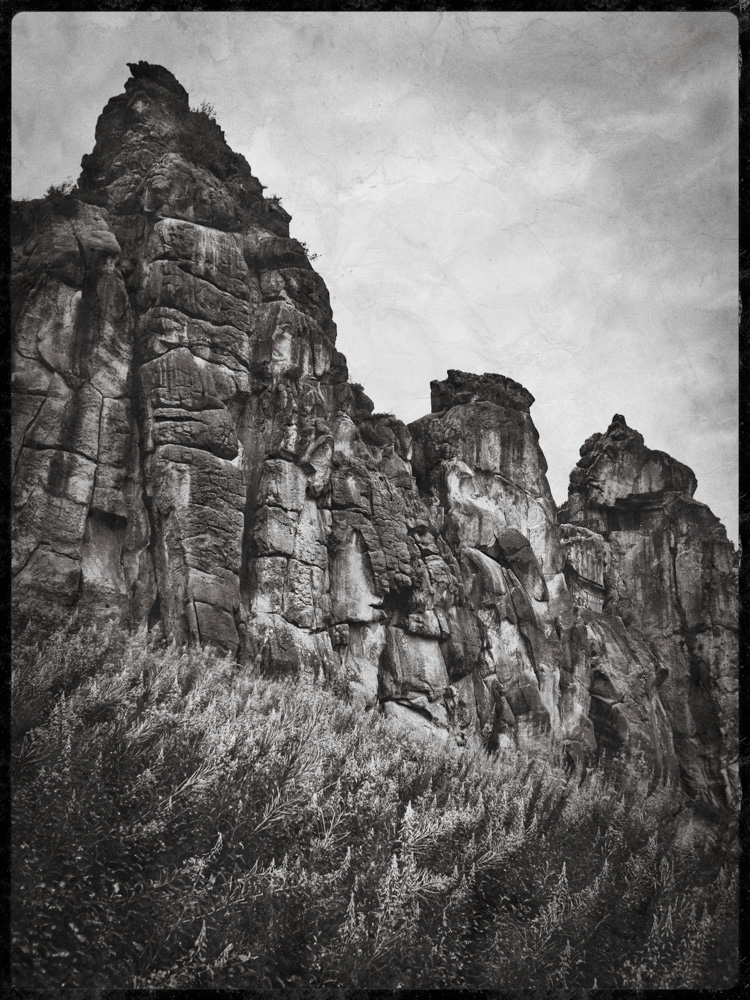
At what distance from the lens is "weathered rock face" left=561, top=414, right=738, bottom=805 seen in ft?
98.2

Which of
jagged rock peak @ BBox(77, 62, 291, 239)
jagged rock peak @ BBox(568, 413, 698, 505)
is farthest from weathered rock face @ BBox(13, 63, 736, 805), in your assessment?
jagged rock peak @ BBox(568, 413, 698, 505)

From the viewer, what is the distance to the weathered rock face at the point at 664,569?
1178 inches

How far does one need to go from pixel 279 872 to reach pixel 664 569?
99.2 feet

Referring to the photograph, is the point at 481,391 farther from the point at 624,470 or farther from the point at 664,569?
the point at 664,569

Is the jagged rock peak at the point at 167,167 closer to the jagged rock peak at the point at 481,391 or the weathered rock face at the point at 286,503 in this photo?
the weathered rock face at the point at 286,503

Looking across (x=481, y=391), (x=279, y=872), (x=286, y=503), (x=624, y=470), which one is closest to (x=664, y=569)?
(x=624, y=470)

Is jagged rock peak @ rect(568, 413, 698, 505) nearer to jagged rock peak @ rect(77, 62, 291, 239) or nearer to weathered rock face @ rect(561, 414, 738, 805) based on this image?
weathered rock face @ rect(561, 414, 738, 805)

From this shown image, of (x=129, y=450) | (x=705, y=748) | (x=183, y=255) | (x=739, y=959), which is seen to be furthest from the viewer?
(x=705, y=748)

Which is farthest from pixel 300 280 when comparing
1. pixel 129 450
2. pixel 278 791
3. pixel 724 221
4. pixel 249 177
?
pixel 278 791

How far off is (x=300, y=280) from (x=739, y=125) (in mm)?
15921

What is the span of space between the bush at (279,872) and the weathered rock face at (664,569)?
842 inches

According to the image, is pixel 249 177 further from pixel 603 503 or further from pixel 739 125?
pixel 603 503

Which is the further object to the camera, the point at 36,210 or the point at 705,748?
the point at 705,748

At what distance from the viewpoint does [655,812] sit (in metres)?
14.5
